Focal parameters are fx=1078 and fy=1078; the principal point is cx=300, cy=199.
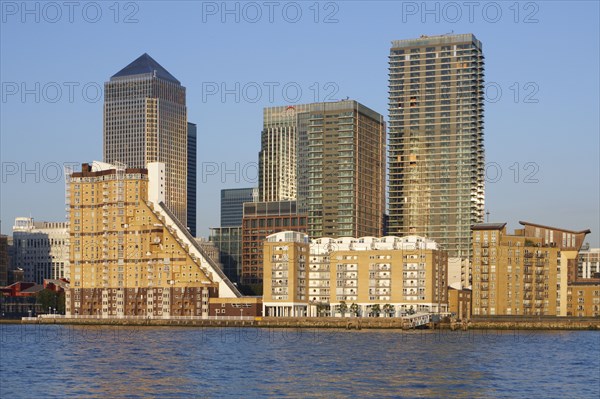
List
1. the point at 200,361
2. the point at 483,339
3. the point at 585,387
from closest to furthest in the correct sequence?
the point at 585,387 < the point at 200,361 < the point at 483,339

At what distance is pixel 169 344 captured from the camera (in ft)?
522

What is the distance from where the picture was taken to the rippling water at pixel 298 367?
313 ft

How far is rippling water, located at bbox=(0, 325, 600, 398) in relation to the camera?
95.3 meters

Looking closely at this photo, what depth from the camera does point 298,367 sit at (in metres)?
118

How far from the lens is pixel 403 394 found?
303 feet

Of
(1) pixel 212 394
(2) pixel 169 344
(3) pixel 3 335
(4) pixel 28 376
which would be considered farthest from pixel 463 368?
(3) pixel 3 335

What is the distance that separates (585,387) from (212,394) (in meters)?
35.2

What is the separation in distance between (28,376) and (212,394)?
25.6 meters

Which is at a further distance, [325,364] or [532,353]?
[532,353]

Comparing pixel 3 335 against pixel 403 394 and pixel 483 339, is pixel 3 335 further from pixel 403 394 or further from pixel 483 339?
pixel 403 394

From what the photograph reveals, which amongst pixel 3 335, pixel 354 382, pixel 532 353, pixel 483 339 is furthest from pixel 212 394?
pixel 3 335

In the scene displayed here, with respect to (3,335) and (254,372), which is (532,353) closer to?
(254,372)

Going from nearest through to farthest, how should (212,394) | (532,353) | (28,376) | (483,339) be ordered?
(212,394) → (28,376) → (532,353) → (483,339)

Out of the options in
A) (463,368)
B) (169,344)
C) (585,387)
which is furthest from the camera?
(169,344)
